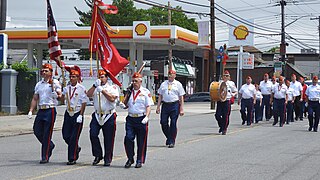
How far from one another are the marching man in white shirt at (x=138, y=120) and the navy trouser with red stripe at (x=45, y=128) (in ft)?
4.80

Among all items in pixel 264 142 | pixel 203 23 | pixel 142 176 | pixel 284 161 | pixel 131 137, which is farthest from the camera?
pixel 203 23

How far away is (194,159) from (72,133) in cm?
265

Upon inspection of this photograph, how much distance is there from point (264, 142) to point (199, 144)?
1.91 meters

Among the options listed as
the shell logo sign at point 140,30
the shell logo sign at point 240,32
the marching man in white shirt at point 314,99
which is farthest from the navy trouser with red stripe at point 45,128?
the shell logo sign at point 240,32

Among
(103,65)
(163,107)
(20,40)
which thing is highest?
(20,40)

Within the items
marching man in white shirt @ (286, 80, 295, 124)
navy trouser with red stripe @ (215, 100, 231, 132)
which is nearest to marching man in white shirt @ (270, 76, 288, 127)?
marching man in white shirt @ (286, 80, 295, 124)

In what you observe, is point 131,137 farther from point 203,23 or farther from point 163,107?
point 203,23

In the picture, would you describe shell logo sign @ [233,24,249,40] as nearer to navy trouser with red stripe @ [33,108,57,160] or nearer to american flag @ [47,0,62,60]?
american flag @ [47,0,62,60]

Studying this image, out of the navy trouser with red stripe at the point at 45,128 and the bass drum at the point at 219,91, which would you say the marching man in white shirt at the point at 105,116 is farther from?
the bass drum at the point at 219,91

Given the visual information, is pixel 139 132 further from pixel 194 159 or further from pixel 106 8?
pixel 106 8

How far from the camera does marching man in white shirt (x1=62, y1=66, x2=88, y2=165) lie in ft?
35.3

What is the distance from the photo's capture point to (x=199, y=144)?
48.5ft

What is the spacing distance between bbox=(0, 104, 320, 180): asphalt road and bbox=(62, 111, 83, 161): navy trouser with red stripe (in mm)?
246

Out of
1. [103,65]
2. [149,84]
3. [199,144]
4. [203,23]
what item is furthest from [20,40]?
[103,65]
